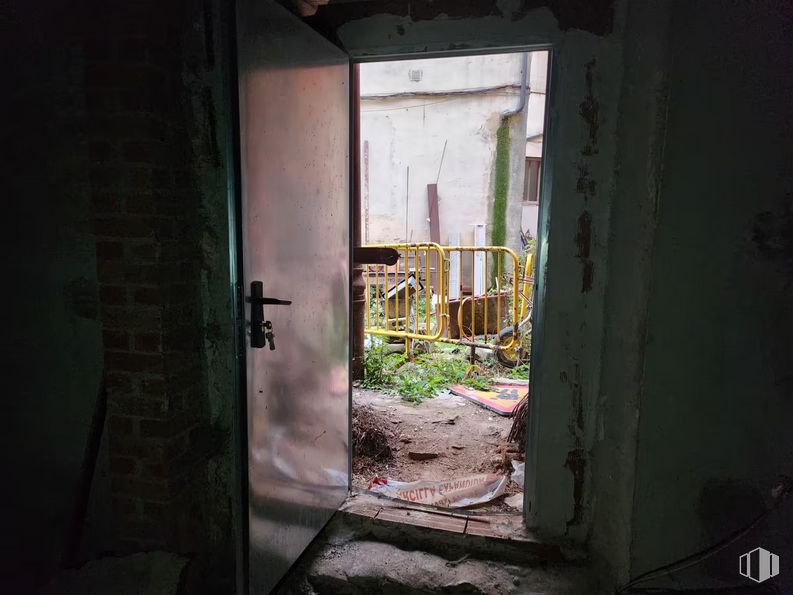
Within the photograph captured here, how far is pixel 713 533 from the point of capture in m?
1.73

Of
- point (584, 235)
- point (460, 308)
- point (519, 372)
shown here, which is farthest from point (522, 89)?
point (584, 235)

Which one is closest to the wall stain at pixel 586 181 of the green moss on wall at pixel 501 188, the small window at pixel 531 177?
the green moss on wall at pixel 501 188

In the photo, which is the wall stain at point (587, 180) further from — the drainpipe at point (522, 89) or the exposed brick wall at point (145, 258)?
the drainpipe at point (522, 89)

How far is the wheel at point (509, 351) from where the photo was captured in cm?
530

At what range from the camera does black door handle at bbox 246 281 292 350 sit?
168cm

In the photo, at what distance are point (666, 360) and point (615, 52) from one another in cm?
119

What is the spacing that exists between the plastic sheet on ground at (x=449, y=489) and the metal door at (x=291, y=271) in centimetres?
42

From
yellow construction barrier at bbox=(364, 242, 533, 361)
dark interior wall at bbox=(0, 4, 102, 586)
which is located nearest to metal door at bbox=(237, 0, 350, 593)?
dark interior wall at bbox=(0, 4, 102, 586)

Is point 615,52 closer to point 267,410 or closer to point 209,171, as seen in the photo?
point 209,171

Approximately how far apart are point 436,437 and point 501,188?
6816 millimetres

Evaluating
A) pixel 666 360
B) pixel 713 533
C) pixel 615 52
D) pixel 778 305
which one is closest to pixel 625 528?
pixel 713 533

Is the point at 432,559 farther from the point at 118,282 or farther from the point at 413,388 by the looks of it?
the point at 413,388

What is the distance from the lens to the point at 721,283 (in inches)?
63.4

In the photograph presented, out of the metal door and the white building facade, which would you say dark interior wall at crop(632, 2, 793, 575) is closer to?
the metal door
